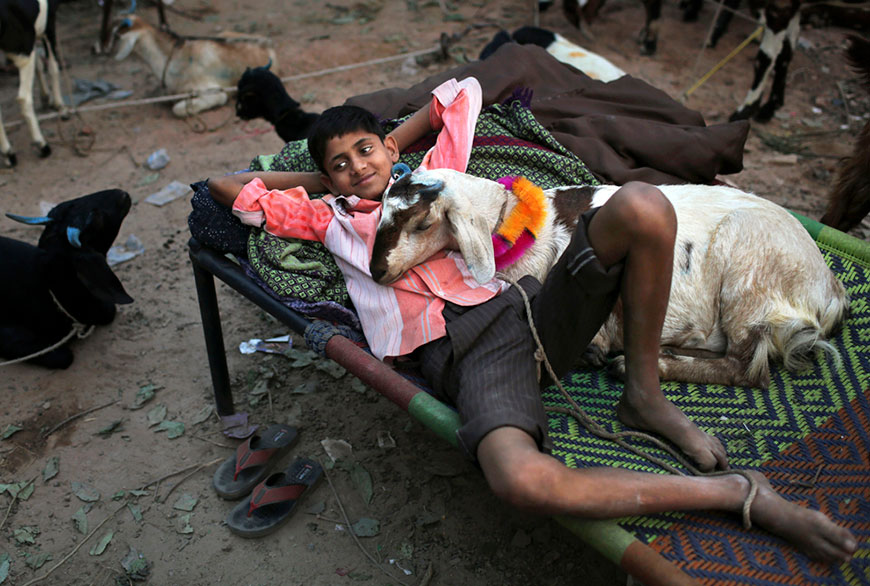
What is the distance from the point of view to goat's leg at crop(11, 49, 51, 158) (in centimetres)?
542

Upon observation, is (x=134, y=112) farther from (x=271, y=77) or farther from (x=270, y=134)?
(x=271, y=77)

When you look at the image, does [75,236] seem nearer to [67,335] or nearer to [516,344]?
[67,335]

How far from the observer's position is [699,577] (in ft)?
5.31

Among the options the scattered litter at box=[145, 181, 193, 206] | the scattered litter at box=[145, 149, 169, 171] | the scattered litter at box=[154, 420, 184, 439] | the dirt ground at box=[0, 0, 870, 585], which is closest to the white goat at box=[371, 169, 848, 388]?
the dirt ground at box=[0, 0, 870, 585]

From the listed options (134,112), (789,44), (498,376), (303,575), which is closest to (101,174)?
(134,112)

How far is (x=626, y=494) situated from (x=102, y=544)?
6.88ft

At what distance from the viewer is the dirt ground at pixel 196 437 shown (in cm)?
257

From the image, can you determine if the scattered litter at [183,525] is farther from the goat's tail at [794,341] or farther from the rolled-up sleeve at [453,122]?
the goat's tail at [794,341]

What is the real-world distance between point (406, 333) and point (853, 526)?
4.59 ft

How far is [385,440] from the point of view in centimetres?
309

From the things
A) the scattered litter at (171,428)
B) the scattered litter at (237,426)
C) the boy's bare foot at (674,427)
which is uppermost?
the boy's bare foot at (674,427)

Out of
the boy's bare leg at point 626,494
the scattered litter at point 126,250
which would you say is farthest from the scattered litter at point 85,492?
the boy's bare leg at point 626,494

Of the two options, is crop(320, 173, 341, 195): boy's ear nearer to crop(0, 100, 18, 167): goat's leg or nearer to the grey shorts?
the grey shorts

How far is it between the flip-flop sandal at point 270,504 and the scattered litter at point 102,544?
47cm
